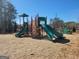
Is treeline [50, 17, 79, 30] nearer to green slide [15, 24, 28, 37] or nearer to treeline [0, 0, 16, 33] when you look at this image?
treeline [0, 0, 16, 33]

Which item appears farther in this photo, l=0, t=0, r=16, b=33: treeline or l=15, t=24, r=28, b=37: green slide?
l=0, t=0, r=16, b=33: treeline

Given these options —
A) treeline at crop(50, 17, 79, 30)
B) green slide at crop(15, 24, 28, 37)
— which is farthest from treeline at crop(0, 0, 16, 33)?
green slide at crop(15, 24, 28, 37)

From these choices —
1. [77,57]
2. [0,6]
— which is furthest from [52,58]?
[0,6]

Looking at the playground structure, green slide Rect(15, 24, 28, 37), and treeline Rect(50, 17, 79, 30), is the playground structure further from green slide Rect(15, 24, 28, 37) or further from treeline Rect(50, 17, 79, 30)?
treeline Rect(50, 17, 79, 30)

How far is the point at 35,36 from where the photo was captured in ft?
57.0

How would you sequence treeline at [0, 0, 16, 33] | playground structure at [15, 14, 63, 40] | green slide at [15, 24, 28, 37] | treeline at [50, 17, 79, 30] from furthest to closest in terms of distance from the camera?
1. treeline at [50, 17, 79, 30]
2. treeline at [0, 0, 16, 33]
3. green slide at [15, 24, 28, 37]
4. playground structure at [15, 14, 63, 40]

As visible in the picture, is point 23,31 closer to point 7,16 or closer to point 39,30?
point 39,30

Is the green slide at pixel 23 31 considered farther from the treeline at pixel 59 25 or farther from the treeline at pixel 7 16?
the treeline at pixel 7 16

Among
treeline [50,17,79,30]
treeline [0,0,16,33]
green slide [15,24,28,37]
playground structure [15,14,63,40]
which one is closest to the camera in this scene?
playground structure [15,14,63,40]

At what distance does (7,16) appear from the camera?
38594 mm

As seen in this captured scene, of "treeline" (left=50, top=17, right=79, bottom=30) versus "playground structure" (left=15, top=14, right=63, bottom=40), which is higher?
"treeline" (left=50, top=17, right=79, bottom=30)

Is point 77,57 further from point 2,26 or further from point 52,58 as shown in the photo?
point 2,26

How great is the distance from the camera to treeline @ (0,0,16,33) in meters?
35.6

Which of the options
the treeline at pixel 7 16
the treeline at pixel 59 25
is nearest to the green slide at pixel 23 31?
the treeline at pixel 59 25
